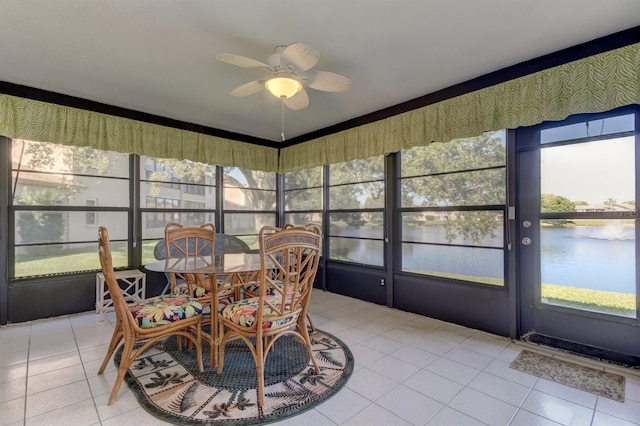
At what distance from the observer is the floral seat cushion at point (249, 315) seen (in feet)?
6.47

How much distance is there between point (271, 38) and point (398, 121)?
1867 millimetres

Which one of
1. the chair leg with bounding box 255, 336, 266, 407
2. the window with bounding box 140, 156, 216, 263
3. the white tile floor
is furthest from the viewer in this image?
the window with bounding box 140, 156, 216, 263

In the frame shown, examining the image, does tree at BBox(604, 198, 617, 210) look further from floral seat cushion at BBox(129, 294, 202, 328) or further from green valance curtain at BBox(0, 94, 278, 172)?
green valance curtain at BBox(0, 94, 278, 172)

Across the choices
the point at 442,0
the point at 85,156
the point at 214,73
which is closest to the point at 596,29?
the point at 442,0

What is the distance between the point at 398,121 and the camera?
3.63 m

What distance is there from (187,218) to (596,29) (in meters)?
4.73

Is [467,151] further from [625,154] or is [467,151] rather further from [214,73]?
[214,73]

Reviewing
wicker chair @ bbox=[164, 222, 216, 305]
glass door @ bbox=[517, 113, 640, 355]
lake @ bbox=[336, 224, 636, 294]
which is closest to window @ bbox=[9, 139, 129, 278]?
wicker chair @ bbox=[164, 222, 216, 305]

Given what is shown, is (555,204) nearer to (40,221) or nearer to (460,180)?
(460,180)

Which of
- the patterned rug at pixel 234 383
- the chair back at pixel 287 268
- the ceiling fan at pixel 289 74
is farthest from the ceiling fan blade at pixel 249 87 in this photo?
the patterned rug at pixel 234 383

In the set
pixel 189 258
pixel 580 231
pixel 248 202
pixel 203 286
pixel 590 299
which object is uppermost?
pixel 248 202

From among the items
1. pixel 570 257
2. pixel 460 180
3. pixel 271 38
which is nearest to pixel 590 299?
pixel 570 257

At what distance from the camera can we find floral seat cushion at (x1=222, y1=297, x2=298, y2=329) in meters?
1.97

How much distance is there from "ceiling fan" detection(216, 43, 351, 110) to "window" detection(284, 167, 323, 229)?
8.01 feet
